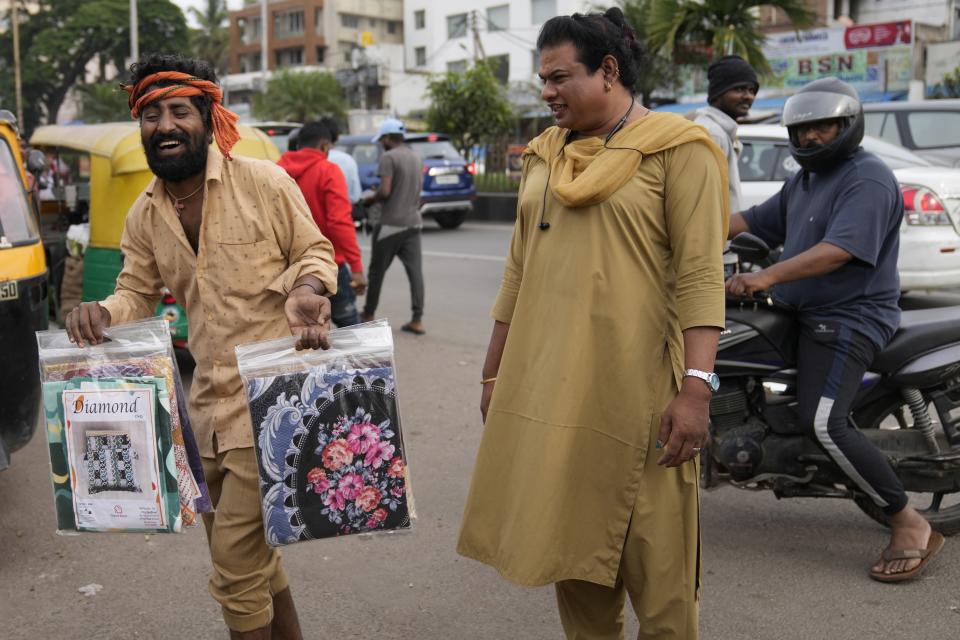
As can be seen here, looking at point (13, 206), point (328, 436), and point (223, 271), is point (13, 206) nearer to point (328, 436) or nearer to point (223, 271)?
point (223, 271)

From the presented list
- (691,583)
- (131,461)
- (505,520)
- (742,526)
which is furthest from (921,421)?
(131,461)

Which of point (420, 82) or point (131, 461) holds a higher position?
point (420, 82)

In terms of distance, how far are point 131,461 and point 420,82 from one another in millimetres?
56428

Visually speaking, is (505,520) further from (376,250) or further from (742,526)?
(376,250)

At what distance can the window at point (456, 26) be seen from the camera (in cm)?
5817

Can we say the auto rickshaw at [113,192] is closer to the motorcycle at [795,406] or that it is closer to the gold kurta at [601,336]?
the motorcycle at [795,406]

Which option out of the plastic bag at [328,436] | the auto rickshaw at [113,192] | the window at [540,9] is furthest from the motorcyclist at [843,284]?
the window at [540,9]

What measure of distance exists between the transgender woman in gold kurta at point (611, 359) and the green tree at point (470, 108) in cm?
2013

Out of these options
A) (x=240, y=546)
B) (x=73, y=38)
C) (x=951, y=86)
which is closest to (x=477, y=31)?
(x=73, y=38)

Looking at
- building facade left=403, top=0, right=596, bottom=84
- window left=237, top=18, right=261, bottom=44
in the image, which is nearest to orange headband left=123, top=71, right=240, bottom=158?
building facade left=403, top=0, right=596, bottom=84

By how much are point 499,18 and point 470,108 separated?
35.0 meters

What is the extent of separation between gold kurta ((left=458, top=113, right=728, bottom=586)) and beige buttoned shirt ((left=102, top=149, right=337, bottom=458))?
0.65m

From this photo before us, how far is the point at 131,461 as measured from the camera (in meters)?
2.67

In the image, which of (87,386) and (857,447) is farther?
(857,447)
